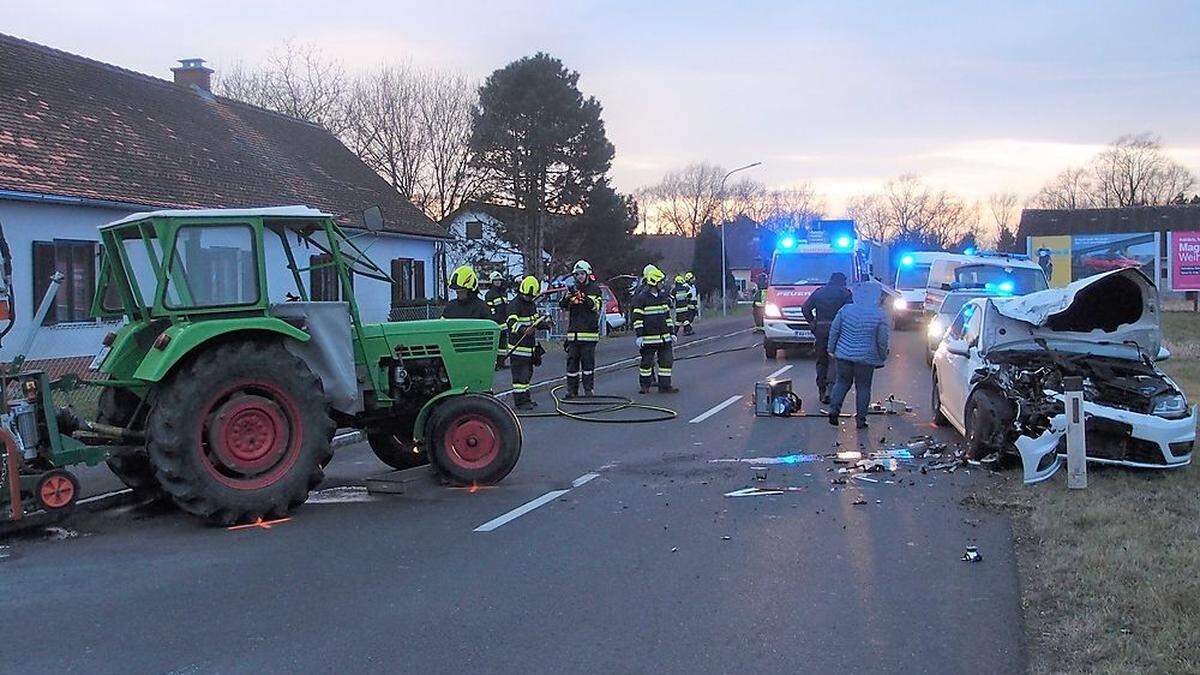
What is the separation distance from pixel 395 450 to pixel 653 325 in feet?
21.8

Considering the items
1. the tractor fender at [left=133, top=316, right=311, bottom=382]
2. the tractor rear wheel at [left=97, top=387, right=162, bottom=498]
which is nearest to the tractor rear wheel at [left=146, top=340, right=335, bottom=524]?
the tractor fender at [left=133, top=316, right=311, bottom=382]

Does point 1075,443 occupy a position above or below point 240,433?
below

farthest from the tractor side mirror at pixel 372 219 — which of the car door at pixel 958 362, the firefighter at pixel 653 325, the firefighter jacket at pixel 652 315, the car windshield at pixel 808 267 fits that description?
the car windshield at pixel 808 267

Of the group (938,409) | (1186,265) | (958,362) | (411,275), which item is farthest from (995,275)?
(1186,265)

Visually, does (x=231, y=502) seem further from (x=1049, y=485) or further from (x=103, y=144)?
(x=103, y=144)

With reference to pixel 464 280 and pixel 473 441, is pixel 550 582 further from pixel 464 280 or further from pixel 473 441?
pixel 464 280

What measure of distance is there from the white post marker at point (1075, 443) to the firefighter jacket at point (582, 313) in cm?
770

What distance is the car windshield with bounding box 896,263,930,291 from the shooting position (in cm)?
3175

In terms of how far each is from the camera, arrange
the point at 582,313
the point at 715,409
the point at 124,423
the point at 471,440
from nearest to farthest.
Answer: the point at 124,423, the point at 471,440, the point at 715,409, the point at 582,313

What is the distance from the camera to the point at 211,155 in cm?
2475

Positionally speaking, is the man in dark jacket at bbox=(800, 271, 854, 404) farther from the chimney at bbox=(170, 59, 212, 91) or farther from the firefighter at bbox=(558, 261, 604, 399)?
the chimney at bbox=(170, 59, 212, 91)

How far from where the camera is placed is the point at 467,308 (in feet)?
43.0

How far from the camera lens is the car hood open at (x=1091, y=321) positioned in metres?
9.59

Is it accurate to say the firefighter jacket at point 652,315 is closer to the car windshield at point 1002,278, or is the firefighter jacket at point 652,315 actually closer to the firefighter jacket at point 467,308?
the firefighter jacket at point 467,308
